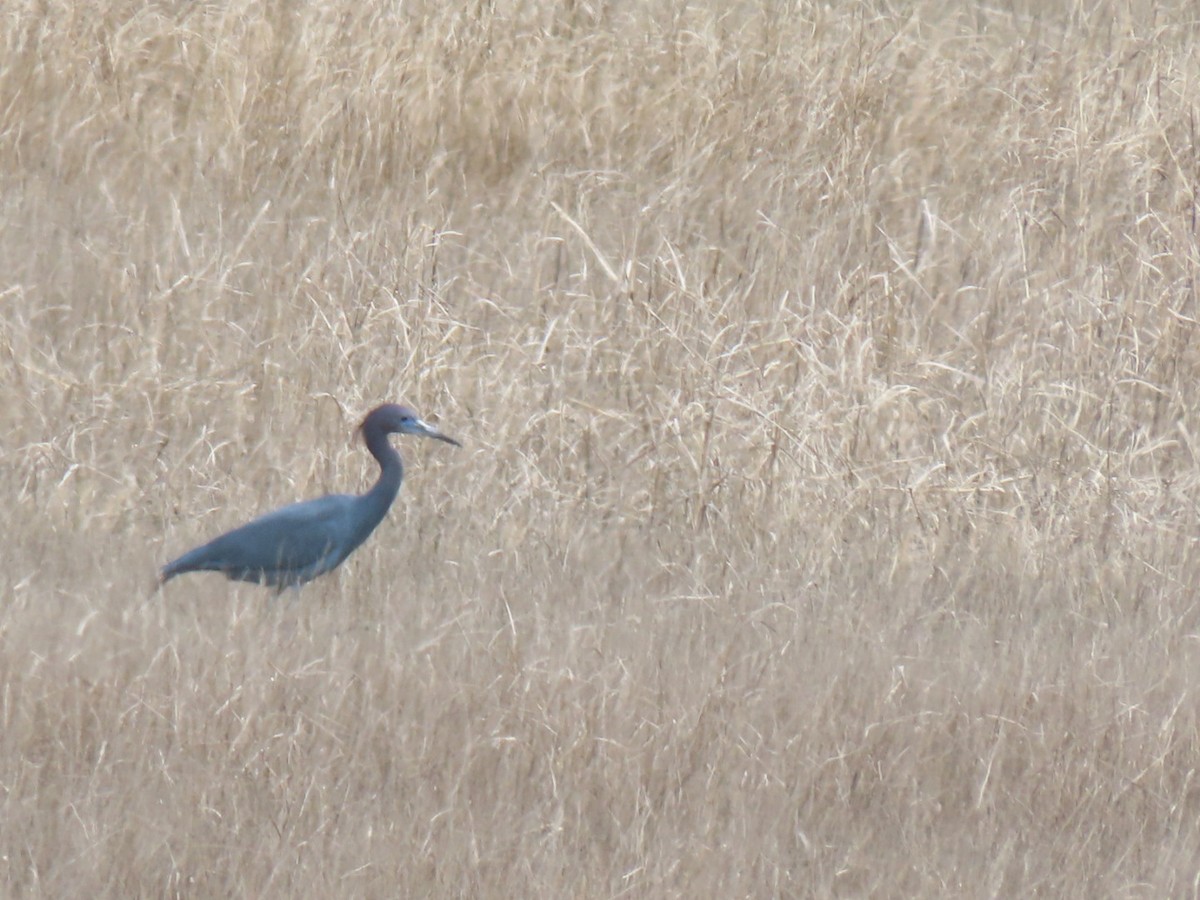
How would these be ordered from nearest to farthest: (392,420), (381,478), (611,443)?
(381,478)
(392,420)
(611,443)

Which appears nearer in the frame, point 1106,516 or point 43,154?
point 1106,516

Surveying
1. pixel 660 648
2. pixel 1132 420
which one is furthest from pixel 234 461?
pixel 1132 420

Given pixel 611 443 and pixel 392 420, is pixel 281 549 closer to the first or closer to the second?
pixel 392 420

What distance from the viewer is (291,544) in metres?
5.35

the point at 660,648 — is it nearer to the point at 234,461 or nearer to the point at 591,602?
the point at 591,602

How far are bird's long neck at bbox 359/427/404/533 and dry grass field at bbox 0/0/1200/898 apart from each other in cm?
18

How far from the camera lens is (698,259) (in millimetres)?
7473

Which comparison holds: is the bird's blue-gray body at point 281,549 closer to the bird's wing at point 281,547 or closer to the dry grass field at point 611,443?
the bird's wing at point 281,547

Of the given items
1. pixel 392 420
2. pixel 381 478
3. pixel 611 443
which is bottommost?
pixel 611 443

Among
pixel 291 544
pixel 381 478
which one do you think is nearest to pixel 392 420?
pixel 381 478

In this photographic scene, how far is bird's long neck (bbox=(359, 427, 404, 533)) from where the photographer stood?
5570mm

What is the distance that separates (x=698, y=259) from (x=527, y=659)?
328 centimetres

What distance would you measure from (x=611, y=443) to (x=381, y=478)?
3.21 feet

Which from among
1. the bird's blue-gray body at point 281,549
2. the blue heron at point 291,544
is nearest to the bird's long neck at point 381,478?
the blue heron at point 291,544
